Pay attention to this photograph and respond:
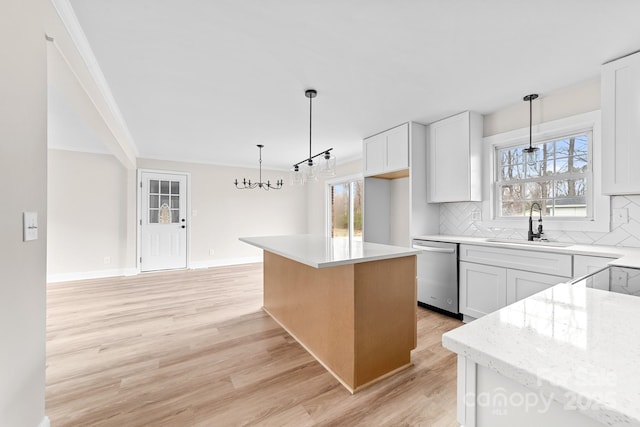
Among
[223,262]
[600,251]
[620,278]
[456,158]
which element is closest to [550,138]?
[456,158]

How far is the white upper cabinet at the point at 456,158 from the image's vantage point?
122 inches

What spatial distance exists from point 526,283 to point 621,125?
143 cm

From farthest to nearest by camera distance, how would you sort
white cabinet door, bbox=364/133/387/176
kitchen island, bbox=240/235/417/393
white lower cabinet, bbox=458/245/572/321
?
white cabinet door, bbox=364/133/387/176
white lower cabinet, bbox=458/245/572/321
kitchen island, bbox=240/235/417/393

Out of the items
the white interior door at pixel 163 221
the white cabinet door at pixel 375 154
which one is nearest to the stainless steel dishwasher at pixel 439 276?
the white cabinet door at pixel 375 154

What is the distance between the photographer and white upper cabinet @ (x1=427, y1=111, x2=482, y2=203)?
309 centimetres

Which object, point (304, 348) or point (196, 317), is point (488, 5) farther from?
point (196, 317)

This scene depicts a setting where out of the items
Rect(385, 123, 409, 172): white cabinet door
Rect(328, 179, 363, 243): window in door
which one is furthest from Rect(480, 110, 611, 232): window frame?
Rect(328, 179, 363, 243): window in door

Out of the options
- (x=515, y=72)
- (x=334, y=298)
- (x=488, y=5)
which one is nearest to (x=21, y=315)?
(x=334, y=298)

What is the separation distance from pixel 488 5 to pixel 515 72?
984 millimetres

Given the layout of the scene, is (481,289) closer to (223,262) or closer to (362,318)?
(362,318)

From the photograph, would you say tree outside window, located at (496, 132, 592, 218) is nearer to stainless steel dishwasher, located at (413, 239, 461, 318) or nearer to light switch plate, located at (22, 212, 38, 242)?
stainless steel dishwasher, located at (413, 239, 461, 318)

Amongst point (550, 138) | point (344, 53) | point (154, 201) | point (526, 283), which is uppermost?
point (344, 53)

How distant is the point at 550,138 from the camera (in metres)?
2.76

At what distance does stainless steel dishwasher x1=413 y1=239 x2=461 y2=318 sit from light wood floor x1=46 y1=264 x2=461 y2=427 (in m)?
0.15
